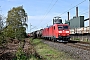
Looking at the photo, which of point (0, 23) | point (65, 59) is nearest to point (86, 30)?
point (0, 23)

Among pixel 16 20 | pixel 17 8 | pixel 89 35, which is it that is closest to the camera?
pixel 89 35

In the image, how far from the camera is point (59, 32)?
29578 mm

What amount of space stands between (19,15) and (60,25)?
37.9 meters

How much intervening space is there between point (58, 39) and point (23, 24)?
36804mm

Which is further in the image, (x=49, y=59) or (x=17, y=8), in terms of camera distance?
(x=17, y=8)

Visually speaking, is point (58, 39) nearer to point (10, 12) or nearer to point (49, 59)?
point (49, 59)

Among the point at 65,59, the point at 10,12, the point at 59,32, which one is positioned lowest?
the point at 65,59

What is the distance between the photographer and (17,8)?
67438 millimetres

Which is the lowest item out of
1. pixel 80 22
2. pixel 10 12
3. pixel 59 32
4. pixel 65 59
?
pixel 65 59

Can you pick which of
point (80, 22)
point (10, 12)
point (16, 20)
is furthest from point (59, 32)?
point (10, 12)

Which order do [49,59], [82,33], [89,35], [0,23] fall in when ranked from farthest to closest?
[82,33]
[89,35]
[0,23]
[49,59]

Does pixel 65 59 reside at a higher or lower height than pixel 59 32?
lower

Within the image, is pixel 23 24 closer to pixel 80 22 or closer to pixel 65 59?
pixel 80 22

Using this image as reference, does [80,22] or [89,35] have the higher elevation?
[80,22]
